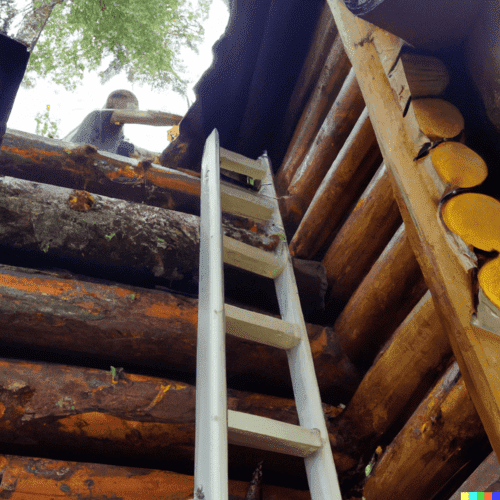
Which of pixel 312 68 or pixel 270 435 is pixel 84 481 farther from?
pixel 312 68

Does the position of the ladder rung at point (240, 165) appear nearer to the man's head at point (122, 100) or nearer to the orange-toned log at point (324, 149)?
the orange-toned log at point (324, 149)

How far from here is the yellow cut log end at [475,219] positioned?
0.96 metres

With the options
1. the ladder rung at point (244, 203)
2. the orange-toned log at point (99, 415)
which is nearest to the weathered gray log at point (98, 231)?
the ladder rung at point (244, 203)

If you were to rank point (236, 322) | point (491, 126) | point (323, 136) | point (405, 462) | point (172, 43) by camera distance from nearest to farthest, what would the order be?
point (491, 126) < point (236, 322) < point (405, 462) < point (323, 136) < point (172, 43)

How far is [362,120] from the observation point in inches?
106

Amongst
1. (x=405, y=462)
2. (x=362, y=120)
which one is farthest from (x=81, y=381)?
(x=362, y=120)

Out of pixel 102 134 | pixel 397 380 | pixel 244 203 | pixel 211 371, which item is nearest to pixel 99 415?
pixel 211 371

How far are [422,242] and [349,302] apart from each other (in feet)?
5.25

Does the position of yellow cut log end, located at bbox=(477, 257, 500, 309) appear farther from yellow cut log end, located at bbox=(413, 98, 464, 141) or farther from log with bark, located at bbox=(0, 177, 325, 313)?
log with bark, located at bbox=(0, 177, 325, 313)

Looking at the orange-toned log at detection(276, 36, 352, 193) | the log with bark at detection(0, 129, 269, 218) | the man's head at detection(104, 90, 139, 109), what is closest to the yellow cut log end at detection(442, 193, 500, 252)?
the orange-toned log at detection(276, 36, 352, 193)

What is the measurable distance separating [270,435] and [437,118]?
109 cm

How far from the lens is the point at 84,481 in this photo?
1.86 metres

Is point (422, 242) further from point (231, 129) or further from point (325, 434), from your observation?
point (231, 129)

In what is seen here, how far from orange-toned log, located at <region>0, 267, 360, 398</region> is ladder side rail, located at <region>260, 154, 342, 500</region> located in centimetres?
51
